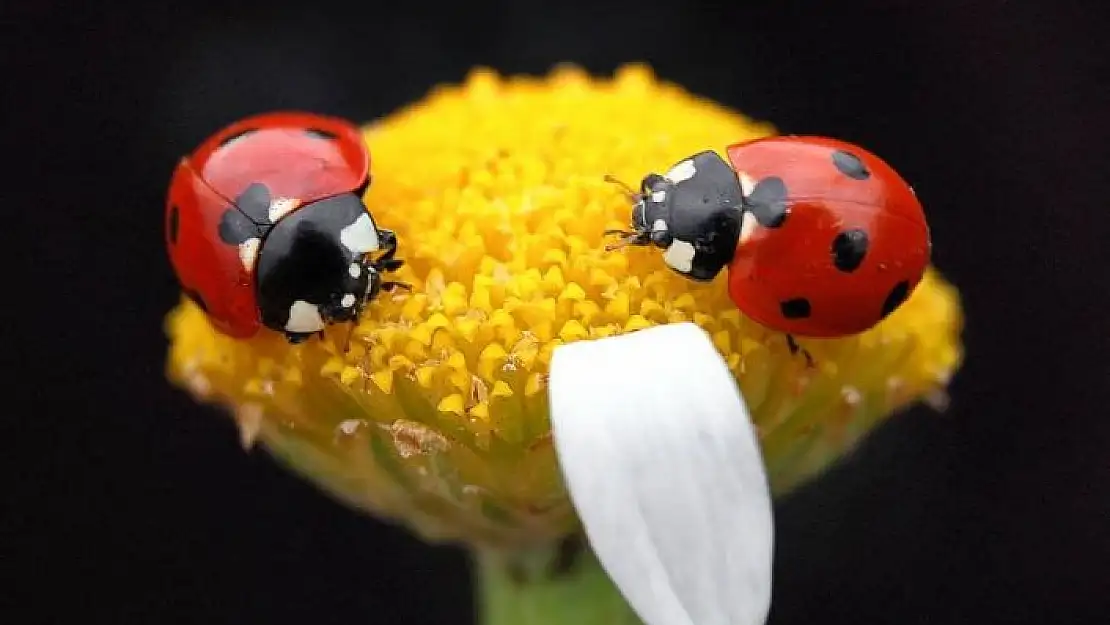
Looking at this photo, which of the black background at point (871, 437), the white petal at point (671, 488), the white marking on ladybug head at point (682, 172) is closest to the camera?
the white petal at point (671, 488)


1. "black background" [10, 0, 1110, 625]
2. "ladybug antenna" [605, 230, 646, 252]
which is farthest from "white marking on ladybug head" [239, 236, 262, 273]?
"black background" [10, 0, 1110, 625]

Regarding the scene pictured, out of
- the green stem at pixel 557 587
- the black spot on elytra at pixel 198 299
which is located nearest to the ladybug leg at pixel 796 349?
the green stem at pixel 557 587

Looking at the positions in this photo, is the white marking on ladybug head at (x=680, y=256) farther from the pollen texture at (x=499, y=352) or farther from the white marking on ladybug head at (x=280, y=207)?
the white marking on ladybug head at (x=280, y=207)

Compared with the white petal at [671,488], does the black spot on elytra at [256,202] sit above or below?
above

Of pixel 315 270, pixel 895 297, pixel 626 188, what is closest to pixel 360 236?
pixel 315 270

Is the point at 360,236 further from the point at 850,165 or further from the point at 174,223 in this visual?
the point at 850,165

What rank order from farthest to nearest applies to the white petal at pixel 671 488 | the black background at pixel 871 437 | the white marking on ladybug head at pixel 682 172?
the black background at pixel 871 437 → the white marking on ladybug head at pixel 682 172 → the white petal at pixel 671 488
